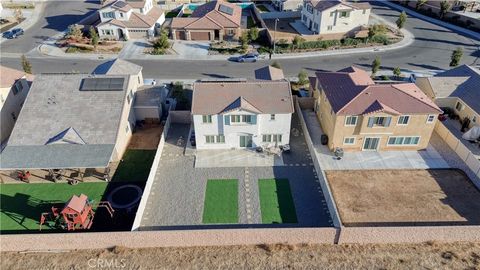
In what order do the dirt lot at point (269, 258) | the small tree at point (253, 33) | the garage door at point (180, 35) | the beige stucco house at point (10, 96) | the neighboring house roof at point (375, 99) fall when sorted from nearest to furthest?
the dirt lot at point (269, 258) → the neighboring house roof at point (375, 99) → the beige stucco house at point (10, 96) → the small tree at point (253, 33) → the garage door at point (180, 35)

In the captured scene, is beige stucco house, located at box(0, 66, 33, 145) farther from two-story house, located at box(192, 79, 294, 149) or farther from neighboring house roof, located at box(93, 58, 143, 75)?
two-story house, located at box(192, 79, 294, 149)

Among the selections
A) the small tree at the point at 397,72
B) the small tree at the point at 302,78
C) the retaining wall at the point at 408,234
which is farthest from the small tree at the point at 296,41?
the retaining wall at the point at 408,234

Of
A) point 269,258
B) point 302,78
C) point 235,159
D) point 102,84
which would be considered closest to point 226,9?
point 302,78

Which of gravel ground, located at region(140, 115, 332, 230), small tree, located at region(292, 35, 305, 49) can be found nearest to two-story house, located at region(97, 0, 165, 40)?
small tree, located at region(292, 35, 305, 49)

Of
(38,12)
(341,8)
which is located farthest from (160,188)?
(38,12)

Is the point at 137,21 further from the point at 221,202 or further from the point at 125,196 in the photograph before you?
the point at 221,202

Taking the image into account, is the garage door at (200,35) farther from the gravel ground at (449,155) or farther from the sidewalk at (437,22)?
the sidewalk at (437,22)
